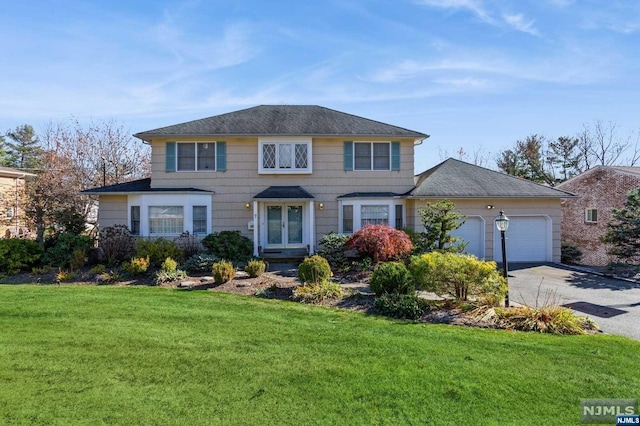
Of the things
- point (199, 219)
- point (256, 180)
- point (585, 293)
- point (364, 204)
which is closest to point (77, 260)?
point (199, 219)

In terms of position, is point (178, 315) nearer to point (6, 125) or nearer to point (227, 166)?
point (227, 166)

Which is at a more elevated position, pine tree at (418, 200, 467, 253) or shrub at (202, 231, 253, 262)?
pine tree at (418, 200, 467, 253)

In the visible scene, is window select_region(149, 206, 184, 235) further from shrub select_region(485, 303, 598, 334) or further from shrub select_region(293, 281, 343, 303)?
shrub select_region(485, 303, 598, 334)

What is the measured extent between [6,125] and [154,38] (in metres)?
42.3

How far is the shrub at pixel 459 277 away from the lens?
8195mm

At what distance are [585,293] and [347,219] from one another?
28.1 feet

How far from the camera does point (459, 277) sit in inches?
324

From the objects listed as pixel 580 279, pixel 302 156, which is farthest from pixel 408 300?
pixel 302 156

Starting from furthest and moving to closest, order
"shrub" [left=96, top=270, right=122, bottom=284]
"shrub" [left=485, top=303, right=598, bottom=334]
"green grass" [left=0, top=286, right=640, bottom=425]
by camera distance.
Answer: "shrub" [left=96, top=270, right=122, bottom=284]
"shrub" [left=485, top=303, right=598, bottom=334]
"green grass" [left=0, top=286, right=640, bottom=425]

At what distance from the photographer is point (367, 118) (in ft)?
55.9

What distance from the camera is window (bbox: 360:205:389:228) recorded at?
15336 mm

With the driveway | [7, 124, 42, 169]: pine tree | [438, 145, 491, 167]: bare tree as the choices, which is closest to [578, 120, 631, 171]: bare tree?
[438, 145, 491, 167]: bare tree

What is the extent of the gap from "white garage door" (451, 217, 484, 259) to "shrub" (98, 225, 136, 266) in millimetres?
13252
